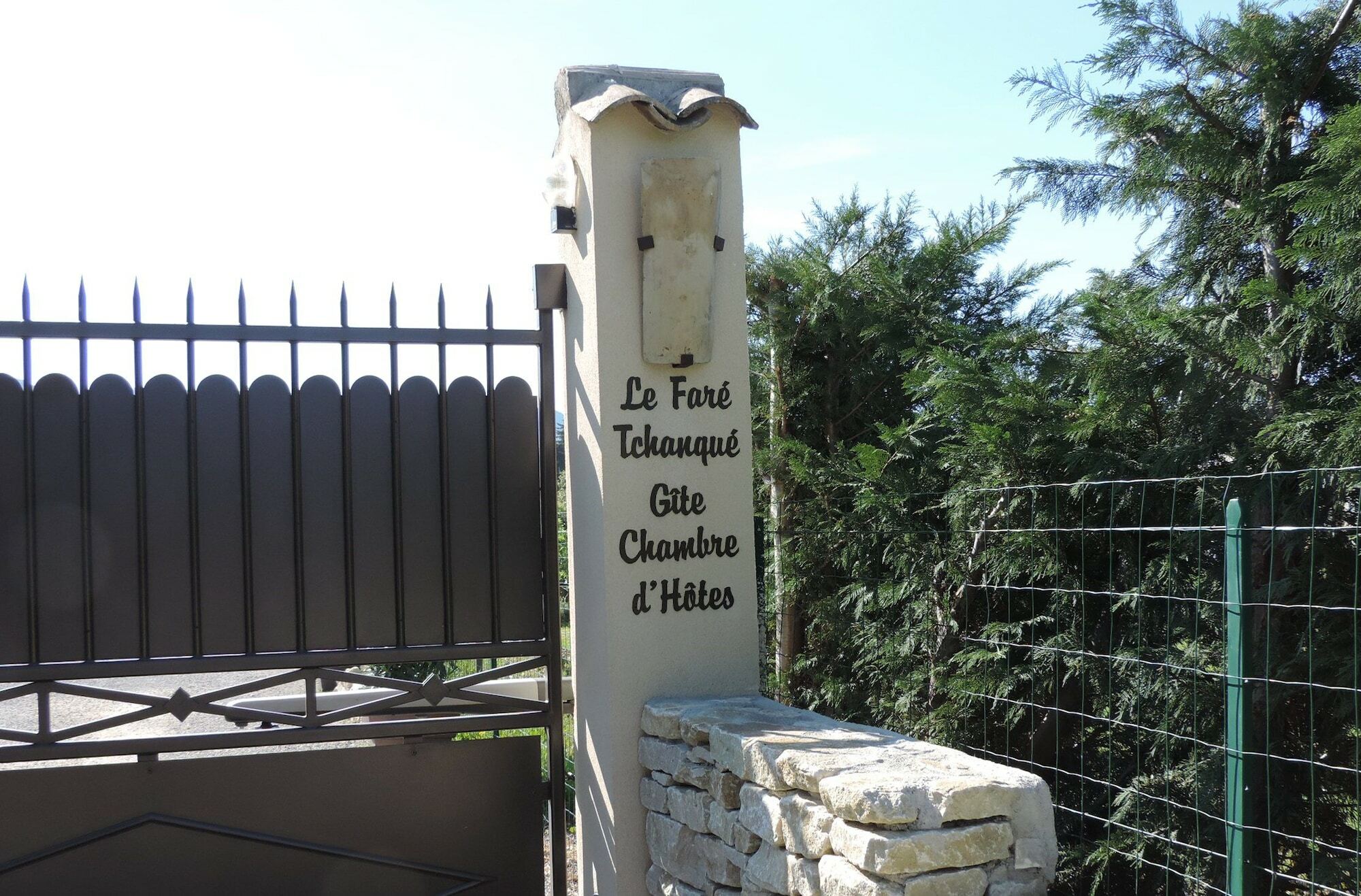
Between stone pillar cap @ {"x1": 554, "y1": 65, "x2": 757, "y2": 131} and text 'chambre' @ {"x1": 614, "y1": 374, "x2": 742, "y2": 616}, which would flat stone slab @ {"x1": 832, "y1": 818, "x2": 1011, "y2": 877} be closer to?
text 'chambre' @ {"x1": 614, "y1": 374, "x2": 742, "y2": 616}

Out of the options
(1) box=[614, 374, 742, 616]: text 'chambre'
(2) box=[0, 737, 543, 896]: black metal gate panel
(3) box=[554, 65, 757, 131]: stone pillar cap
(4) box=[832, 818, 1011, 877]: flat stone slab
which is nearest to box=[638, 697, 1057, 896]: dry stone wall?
(4) box=[832, 818, 1011, 877]: flat stone slab

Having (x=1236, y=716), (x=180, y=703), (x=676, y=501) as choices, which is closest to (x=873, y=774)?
(x=1236, y=716)

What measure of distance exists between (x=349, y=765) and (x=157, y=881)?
28.3 inches

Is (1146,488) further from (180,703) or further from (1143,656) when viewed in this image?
(180,703)

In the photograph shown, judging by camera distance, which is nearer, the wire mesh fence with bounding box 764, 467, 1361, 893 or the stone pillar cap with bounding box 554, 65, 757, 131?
the wire mesh fence with bounding box 764, 467, 1361, 893

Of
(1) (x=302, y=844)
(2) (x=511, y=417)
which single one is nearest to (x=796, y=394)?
(2) (x=511, y=417)

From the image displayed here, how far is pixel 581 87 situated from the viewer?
12.4ft

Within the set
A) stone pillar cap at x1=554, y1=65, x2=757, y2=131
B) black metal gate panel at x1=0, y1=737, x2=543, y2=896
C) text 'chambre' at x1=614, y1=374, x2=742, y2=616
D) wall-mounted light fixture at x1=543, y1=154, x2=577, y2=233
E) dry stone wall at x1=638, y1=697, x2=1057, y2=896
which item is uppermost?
stone pillar cap at x1=554, y1=65, x2=757, y2=131

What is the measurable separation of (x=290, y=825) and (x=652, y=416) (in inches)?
76.1

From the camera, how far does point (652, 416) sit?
11.9 feet

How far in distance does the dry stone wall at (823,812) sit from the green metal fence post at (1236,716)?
1.38 ft

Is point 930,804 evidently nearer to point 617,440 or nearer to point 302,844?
point 617,440

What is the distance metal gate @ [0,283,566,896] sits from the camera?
11.6 feet

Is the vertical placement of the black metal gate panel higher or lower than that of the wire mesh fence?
lower
